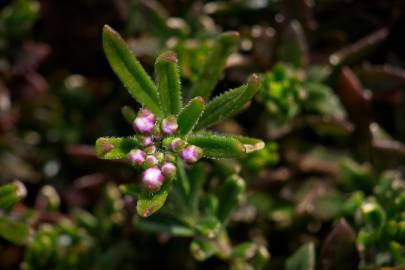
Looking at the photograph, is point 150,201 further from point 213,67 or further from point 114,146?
point 213,67

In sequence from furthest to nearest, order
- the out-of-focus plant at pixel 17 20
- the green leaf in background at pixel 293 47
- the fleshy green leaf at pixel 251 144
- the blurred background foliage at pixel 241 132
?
1. the out-of-focus plant at pixel 17 20
2. the green leaf in background at pixel 293 47
3. the blurred background foliage at pixel 241 132
4. the fleshy green leaf at pixel 251 144

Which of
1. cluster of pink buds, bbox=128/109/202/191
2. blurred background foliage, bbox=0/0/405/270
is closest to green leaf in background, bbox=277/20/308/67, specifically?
blurred background foliage, bbox=0/0/405/270

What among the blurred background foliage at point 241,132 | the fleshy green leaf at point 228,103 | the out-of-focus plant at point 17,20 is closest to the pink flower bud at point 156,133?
the fleshy green leaf at point 228,103

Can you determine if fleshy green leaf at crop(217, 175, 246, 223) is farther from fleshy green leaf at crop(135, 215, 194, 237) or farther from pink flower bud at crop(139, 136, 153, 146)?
pink flower bud at crop(139, 136, 153, 146)

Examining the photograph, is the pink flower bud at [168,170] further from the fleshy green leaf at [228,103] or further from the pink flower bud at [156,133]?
the fleshy green leaf at [228,103]

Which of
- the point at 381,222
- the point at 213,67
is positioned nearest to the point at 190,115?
the point at 213,67

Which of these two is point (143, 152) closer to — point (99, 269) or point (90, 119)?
point (99, 269)
